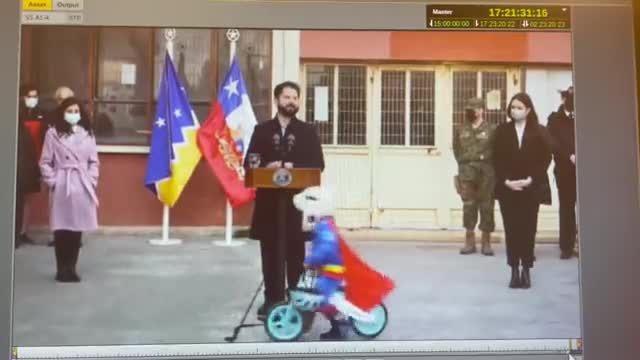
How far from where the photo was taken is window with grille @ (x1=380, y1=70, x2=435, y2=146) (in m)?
1.32

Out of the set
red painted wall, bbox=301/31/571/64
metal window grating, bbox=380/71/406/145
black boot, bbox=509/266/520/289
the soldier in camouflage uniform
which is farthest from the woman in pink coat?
black boot, bbox=509/266/520/289

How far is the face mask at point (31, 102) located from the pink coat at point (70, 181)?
0.20 feet

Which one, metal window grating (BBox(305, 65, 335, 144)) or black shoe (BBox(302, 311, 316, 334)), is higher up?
metal window grating (BBox(305, 65, 335, 144))

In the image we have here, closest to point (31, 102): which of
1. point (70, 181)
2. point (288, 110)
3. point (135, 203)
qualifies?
point (70, 181)

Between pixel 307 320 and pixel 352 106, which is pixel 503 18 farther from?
pixel 307 320

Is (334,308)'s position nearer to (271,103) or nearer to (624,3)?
(271,103)

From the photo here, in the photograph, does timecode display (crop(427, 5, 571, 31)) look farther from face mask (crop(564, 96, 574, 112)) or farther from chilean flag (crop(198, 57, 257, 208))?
chilean flag (crop(198, 57, 257, 208))

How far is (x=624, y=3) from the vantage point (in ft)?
4.33

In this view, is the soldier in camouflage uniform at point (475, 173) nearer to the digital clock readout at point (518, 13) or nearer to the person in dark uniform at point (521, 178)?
the person in dark uniform at point (521, 178)

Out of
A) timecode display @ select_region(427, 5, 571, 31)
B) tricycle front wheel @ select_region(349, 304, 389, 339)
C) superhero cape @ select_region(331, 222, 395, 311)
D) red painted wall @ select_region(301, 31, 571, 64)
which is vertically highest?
timecode display @ select_region(427, 5, 571, 31)

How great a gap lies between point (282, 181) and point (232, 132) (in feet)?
0.47

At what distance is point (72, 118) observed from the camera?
4.25 feet

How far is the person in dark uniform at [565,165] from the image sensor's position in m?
1.30

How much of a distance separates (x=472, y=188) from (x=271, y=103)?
448mm
